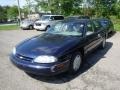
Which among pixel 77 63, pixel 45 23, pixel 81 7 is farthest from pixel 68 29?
pixel 81 7

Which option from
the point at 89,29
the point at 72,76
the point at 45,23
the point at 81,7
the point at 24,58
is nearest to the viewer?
the point at 24,58

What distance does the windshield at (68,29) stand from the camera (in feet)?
19.5

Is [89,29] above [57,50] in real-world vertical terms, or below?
above

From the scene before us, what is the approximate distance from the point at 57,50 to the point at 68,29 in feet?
5.20

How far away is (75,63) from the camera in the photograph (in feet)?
17.1

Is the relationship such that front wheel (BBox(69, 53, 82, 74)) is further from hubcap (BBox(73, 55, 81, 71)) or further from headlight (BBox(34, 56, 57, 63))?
headlight (BBox(34, 56, 57, 63))

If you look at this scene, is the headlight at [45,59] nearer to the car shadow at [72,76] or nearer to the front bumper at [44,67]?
the front bumper at [44,67]

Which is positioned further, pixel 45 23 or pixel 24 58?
pixel 45 23

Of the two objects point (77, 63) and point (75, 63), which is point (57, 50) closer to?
point (75, 63)

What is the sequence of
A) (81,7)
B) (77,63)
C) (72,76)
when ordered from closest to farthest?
(72,76) < (77,63) < (81,7)

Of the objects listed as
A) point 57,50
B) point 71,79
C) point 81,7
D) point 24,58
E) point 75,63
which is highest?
point 81,7

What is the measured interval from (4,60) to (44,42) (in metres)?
2.19

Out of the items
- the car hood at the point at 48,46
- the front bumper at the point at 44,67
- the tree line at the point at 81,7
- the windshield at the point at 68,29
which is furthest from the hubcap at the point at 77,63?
the tree line at the point at 81,7

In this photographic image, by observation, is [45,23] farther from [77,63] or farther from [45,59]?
[45,59]
